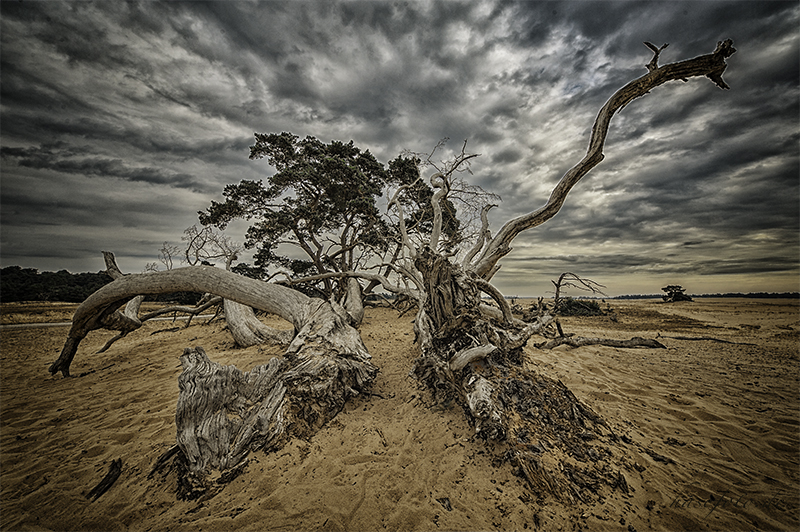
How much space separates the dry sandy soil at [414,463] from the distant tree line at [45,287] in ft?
60.0

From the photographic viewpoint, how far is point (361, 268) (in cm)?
1259

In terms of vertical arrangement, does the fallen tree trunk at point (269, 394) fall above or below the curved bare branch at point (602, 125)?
below

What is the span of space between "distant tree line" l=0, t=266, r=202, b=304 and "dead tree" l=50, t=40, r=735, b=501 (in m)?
19.9

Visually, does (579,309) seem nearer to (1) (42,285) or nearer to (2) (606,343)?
(2) (606,343)

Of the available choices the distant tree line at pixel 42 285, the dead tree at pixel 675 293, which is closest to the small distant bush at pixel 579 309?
the dead tree at pixel 675 293

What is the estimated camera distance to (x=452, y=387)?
3453 mm

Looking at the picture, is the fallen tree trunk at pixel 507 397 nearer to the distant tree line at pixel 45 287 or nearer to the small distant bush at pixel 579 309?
A: the small distant bush at pixel 579 309

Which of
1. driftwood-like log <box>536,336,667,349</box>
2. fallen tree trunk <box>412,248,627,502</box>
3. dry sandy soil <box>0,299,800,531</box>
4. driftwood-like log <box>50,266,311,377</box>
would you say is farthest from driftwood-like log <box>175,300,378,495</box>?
driftwood-like log <box>536,336,667,349</box>

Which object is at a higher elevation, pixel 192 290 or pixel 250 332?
pixel 192 290

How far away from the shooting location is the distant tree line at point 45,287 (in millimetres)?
19328

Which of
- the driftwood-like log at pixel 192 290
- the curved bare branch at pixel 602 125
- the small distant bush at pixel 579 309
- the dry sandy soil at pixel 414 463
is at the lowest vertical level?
the dry sandy soil at pixel 414 463

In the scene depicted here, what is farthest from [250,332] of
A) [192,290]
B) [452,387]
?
[452,387]

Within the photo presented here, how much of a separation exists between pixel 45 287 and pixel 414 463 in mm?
33335

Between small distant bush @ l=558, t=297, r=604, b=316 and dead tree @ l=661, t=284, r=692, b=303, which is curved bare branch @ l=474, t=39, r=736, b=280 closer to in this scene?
small distant bush @ l=558, t=297, r=604, b=316
